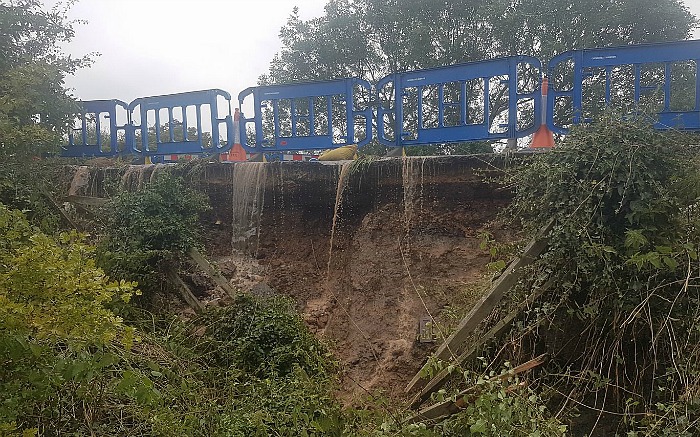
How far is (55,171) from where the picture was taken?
9539 millimetres

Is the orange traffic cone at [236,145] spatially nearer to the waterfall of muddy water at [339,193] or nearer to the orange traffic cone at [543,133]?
the waterfall of muddy water at [339,193]

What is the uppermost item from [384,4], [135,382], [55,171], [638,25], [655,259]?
[384,4]

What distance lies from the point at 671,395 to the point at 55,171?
31.9 feet

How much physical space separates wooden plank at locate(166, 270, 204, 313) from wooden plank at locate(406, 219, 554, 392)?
11.8 ft

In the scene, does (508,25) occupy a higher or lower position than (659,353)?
higher

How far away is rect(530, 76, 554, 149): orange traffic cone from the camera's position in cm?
670

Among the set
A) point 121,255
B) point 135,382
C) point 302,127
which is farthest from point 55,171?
point 135,382

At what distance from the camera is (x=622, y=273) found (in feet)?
13.5

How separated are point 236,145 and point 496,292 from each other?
620 centimetres

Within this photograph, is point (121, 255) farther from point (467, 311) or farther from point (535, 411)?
point (535, 411)

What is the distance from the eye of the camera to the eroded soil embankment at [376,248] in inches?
269

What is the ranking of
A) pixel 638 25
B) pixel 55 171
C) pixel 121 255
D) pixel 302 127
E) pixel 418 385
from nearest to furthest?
pixel 418 385 < pixel 121 255 < pixel 55 171 < pixel 638 25 < pixel 302 127

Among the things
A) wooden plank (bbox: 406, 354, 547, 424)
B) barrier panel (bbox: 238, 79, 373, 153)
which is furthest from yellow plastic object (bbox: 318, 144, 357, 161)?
wooden plank (bbox: 406, 354, 547, 424)

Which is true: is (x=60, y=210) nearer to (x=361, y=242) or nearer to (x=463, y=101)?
(x=361, y=242)
